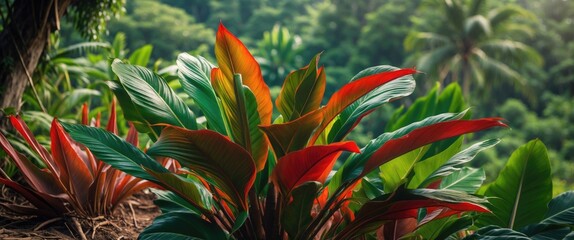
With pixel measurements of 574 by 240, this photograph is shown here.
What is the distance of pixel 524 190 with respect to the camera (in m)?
2.34

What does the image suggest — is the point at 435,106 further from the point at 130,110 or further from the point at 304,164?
the point at 130,110

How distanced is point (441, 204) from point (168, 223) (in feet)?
2.85

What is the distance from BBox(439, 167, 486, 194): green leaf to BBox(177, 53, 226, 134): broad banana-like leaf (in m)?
0.98

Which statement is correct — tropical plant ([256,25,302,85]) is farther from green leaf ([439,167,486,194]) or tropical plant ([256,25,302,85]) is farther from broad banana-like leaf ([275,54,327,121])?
broad banana-like leaf ([275,54,327,121])

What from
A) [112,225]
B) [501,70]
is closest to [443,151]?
[112,225]

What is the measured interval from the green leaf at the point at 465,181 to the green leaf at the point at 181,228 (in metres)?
1.02

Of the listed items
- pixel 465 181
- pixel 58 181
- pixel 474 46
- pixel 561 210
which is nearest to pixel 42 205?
pixel 58 181

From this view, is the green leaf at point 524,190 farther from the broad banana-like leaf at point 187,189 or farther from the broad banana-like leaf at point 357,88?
the broad banana-like leaf at point 187,189

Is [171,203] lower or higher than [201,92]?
lower

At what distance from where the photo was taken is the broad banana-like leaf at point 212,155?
68.3 inches

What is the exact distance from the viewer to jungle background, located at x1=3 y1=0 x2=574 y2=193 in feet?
59.5

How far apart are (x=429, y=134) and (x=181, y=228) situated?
0.84 meters

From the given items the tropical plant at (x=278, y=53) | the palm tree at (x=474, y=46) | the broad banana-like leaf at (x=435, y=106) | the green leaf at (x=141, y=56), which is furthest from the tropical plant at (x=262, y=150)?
the tropical plant at (x=278, y=53)

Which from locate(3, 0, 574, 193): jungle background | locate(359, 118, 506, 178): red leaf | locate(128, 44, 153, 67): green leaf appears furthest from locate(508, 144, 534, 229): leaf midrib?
locate(3, 0, 574, 193): jungle background
